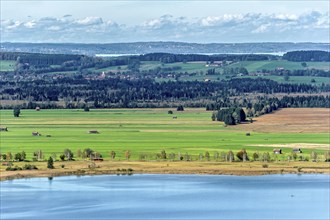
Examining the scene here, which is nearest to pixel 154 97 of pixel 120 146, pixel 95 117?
pixel 95 117

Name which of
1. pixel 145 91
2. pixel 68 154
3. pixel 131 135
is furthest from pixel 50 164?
pixel 145 91

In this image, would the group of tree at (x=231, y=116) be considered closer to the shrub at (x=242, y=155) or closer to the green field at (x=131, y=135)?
the green field at (x=131, y=135)

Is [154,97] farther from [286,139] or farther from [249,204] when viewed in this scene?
[249,204]

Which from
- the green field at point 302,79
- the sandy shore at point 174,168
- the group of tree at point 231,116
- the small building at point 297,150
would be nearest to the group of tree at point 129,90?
the green field at point 302,79

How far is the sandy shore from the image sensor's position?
230 ft

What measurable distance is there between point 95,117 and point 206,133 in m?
23.5

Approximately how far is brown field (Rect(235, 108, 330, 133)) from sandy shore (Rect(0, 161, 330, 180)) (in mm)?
24988

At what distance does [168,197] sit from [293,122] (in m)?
48.8

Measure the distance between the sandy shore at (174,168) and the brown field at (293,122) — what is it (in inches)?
984

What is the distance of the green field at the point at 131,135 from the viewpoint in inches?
3292

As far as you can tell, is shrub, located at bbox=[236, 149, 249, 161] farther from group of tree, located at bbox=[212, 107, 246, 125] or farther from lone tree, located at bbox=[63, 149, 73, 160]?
group of tree, located at bbox=[212, 107, 246, 125]

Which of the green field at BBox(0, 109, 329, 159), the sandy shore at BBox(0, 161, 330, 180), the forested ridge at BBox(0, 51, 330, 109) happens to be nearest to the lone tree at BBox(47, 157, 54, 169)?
the sandy shore at BBox(0, 161, 330, 180)

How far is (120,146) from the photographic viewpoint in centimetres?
8450

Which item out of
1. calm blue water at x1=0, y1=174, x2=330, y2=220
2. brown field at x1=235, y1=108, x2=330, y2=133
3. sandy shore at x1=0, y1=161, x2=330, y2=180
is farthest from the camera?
brown field at x1=235, y1=108, x2=330, y2=133
